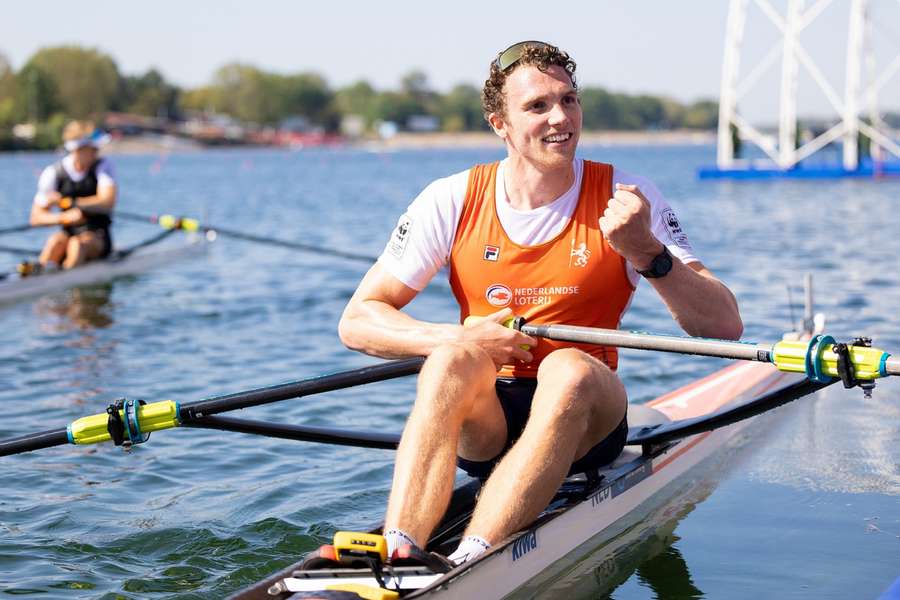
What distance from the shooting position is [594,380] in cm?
376

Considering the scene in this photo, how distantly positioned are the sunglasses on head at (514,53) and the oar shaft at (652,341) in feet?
3.06

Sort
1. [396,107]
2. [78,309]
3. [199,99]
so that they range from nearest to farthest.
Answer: [78,309], [199,99], [396,107]

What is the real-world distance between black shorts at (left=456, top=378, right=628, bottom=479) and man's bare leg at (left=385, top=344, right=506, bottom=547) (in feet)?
0.96

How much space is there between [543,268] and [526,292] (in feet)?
0.35

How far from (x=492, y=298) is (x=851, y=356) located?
4.01 feet

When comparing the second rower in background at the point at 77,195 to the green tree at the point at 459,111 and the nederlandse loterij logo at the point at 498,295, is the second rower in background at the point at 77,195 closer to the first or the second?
the nederlandse loterij logo at the point at 498,295

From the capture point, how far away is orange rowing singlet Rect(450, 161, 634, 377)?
13.2 feet

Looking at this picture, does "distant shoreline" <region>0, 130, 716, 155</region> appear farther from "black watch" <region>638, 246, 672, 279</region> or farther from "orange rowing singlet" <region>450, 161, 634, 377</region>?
"black watch" <region>638, 246, 672, 279</region>

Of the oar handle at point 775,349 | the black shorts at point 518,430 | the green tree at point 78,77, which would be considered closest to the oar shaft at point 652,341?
the oar handle at point 775,349

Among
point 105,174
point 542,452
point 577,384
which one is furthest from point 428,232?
point 105,174

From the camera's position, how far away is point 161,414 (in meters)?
4.10

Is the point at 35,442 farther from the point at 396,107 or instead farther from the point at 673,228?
the point at 396,107

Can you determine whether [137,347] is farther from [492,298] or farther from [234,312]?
[492,298]

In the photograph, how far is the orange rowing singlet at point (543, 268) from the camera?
4.03 meters
